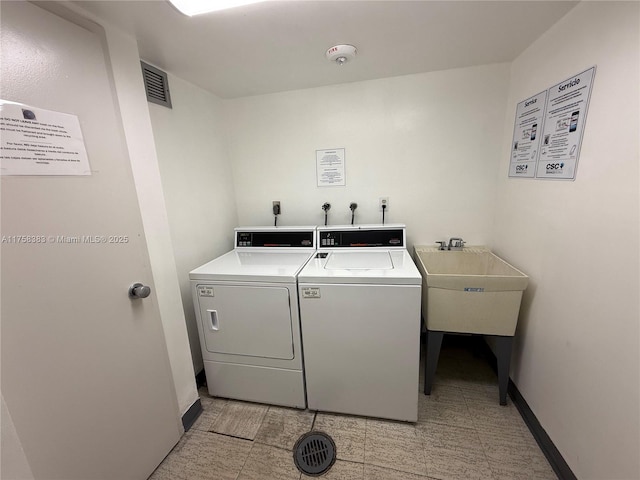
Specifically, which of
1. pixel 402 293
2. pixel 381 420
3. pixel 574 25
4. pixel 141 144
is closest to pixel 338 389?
pixel 381 420

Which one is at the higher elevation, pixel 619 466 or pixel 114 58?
pixel 114 58

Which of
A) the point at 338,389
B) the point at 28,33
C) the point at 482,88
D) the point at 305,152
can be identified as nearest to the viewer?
the point at 28,33

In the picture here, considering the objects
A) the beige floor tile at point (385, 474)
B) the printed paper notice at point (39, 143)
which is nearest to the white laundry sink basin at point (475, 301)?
the beige floor tile at point (385, 474)

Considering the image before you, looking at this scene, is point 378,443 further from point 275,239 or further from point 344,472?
point 275,239

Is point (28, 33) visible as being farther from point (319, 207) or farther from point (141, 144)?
point (319, 207)

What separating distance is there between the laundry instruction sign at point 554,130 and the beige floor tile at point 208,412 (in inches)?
98.1

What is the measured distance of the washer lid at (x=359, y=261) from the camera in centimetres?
154

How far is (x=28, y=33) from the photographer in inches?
33.7

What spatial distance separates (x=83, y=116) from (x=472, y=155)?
2.33 metres

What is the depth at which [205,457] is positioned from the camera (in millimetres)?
1418

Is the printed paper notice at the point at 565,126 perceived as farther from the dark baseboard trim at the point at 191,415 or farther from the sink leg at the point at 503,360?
the dark baseboard trim at the point at 191,415

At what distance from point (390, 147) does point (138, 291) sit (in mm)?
1939

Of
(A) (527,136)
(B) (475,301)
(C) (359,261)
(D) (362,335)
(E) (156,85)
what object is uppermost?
(E) (156,85)

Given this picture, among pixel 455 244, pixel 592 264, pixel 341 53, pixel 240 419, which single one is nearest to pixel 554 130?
pixel 592 264
